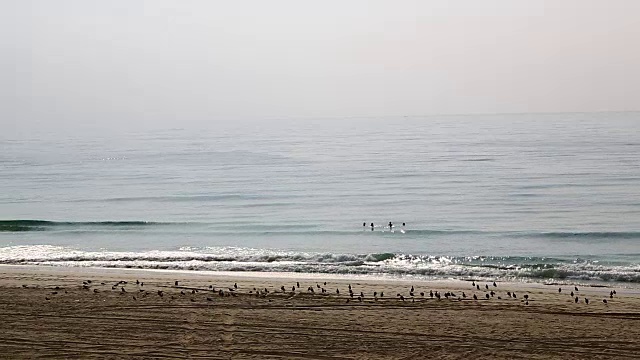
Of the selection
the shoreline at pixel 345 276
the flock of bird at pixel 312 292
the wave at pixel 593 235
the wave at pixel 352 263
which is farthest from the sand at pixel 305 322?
the wave at pixel 593 235

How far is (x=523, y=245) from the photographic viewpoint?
27.2 metres

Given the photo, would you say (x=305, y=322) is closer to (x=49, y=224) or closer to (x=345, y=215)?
(x=345, y=215)

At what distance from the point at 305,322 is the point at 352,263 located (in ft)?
27.8

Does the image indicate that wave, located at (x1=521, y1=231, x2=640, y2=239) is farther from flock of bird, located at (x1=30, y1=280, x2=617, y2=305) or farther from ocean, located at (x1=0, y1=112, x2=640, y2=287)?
flock of bird, located at (x1=30, y1=280, x2=617, y2=305)

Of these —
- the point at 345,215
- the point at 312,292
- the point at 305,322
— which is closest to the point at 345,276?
the point at 312,292

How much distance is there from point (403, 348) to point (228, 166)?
5580 centimetres

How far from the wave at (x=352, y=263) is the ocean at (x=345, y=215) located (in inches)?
2.6

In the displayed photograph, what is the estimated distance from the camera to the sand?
13.2 m

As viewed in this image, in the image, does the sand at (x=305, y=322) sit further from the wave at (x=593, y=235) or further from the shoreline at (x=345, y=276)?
the wave at (x=593, y=235)

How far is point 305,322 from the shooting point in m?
15.0

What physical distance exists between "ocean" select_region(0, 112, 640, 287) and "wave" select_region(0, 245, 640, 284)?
7 cm

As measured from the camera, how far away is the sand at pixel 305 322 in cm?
1316

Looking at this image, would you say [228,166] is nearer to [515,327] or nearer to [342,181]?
[342,181]

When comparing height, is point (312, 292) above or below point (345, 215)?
below
